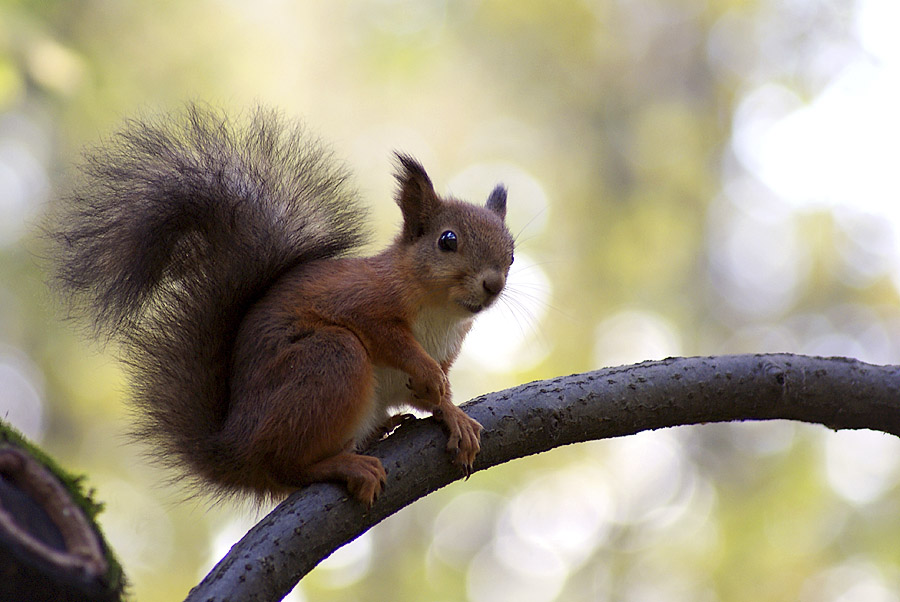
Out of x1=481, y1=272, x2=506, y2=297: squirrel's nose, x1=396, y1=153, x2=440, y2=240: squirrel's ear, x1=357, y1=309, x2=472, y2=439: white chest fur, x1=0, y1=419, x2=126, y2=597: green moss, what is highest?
x1=396, y1=153, x2=440, y2=240: squirrel's ear

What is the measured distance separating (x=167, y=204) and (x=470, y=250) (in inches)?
36.2

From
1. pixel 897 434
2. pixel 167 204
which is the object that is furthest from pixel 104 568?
pixel 897 434

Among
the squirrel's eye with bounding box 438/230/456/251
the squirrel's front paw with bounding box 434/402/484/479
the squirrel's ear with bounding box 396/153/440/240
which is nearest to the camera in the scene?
the squirrel's front paw with bounding box 434/402/484/479

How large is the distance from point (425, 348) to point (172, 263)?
799mm

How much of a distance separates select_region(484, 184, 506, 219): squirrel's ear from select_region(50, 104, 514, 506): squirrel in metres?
0.42

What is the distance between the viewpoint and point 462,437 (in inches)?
73.7

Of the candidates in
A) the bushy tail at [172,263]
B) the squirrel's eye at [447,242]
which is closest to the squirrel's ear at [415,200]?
the squirrel's eye at [447,242]

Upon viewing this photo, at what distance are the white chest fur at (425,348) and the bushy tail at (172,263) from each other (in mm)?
440

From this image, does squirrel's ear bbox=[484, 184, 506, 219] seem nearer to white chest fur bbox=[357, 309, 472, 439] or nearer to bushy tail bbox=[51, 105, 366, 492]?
white chest fur bbox=[357, 309, 472, 439]

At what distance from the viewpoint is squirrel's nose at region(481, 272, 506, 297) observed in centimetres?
232

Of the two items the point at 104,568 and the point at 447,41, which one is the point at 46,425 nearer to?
the point at 447,41

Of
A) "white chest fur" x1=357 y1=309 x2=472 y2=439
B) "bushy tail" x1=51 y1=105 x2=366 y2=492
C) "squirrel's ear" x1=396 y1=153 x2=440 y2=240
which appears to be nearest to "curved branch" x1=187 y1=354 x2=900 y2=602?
"white chest fur" x1=357 y1=309 x2=472 y2=439

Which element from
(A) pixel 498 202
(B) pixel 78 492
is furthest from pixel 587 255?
(B) pixel 78 492

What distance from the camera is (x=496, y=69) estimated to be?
7.92 metres
